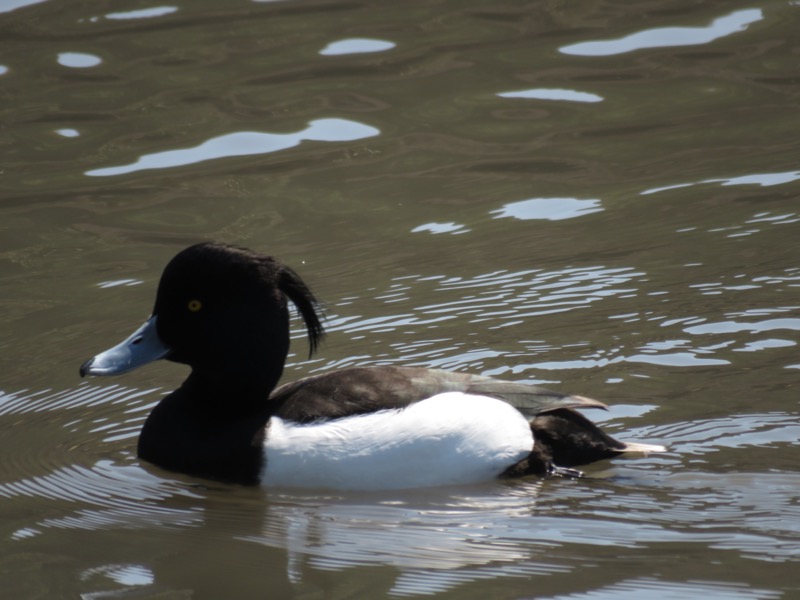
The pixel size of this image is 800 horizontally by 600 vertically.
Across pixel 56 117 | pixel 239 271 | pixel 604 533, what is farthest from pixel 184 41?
pixel 604 533

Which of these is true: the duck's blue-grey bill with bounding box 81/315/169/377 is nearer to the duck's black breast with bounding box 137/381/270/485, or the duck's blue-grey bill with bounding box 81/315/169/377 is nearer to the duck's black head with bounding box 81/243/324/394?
the duck's black head with bounding box 81/243/324/394

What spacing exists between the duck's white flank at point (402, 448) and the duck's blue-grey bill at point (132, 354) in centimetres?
73

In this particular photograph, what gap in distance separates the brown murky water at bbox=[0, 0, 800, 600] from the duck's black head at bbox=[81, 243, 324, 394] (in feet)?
1.58

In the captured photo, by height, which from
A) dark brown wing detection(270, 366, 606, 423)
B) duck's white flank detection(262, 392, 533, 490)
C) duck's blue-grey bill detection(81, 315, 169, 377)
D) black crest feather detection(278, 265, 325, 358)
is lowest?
duck's white flank detection(262, 392, 533, 490)

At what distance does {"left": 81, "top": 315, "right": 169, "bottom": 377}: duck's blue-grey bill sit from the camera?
18.9ft

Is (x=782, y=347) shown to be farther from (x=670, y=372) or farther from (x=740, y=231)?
(x=740, y=231)

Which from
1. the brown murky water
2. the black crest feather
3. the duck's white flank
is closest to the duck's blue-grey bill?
the brown murky water

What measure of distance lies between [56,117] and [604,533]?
7035mm

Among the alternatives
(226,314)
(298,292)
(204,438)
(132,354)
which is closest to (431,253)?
(298,292)

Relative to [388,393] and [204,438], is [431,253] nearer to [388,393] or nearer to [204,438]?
[388,393]

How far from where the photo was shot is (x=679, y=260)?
24.5 ft

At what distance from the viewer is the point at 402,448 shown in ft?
17.4

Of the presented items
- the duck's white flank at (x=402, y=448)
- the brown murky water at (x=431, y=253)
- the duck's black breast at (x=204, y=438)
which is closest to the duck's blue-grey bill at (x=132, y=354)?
the duck's black breast at (x=204, y=438)

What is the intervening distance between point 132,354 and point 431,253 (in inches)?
103
